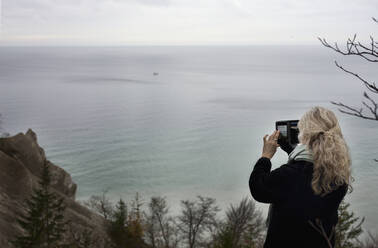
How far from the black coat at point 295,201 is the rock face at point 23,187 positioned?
1889 centimetres

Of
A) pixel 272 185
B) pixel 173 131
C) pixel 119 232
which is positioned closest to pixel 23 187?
pixel 119 232

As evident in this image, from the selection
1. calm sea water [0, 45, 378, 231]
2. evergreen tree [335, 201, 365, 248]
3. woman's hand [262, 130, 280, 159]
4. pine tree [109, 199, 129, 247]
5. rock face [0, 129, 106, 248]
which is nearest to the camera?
woman's hand [262, 130, 280, 159]

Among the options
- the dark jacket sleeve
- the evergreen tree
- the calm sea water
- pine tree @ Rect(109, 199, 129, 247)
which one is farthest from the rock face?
the dark jacket sleeve

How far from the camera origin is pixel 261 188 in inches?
85.5

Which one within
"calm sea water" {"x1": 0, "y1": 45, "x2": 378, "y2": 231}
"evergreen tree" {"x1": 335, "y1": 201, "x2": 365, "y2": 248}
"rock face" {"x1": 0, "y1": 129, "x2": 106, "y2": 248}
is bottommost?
"evergreen tree" {"x1": 335, "y1": 201, "x2": 365, "y2": 248}

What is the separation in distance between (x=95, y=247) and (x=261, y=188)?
73.6ft

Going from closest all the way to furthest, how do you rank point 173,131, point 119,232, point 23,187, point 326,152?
1. point 326,152
2. point 23,187
3. point 119,232
4. point 173,131

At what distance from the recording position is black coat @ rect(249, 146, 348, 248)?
215cm

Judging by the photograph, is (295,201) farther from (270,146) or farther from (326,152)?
(270,146)

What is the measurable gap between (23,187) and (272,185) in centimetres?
2444

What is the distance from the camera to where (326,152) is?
2.13m

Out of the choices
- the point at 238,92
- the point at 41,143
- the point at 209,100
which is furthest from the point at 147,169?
the point at 238,92

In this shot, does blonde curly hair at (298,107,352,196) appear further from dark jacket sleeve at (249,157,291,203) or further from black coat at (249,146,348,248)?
dark jacket sleeve at (249,157,291,203)

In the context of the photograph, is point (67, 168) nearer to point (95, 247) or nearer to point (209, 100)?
point (95, 247)
